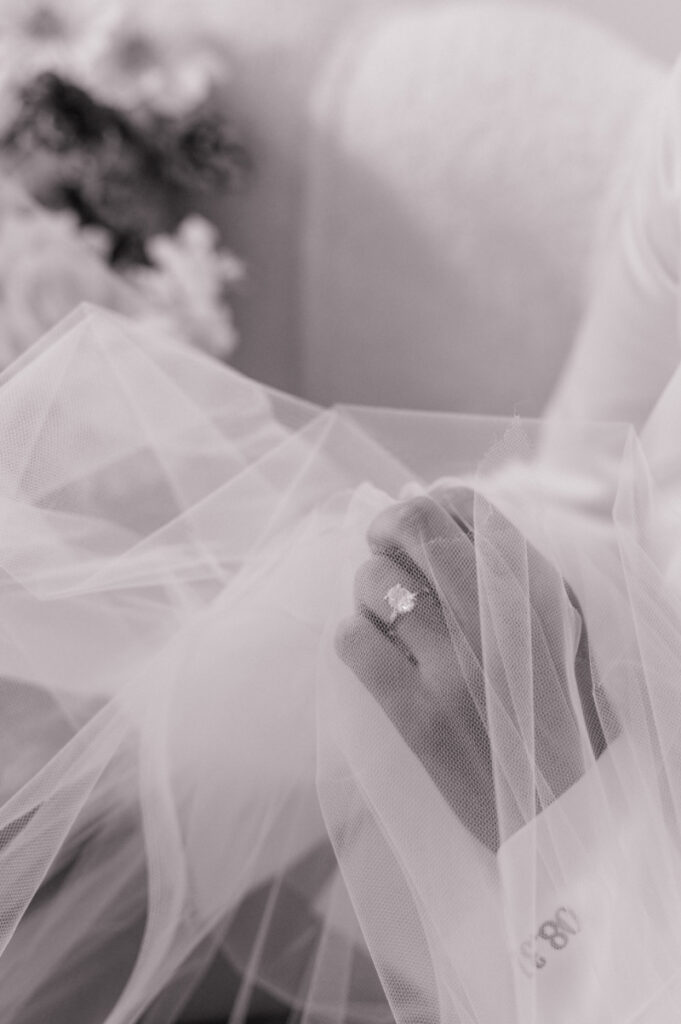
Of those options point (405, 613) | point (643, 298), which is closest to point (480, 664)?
point (405, 613)

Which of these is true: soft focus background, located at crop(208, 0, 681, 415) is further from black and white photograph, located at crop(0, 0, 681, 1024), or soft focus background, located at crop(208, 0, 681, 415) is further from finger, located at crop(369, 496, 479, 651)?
finger, located at crop(369, 496, 479, 651)

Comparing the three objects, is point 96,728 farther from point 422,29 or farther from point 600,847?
point 422,29

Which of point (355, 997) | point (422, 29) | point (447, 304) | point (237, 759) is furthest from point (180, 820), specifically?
point (422, 29)

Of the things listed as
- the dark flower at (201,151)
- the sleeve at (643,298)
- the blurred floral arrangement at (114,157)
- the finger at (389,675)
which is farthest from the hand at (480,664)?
the dark flower at (201,151)

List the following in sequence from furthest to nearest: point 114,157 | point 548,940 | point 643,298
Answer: point 114,157 < point 643,298 < point 548,940

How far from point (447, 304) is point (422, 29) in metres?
0.28

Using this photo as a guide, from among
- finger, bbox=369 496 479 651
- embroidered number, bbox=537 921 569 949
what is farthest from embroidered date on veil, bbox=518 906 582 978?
finger, bbox=369 496 479 651

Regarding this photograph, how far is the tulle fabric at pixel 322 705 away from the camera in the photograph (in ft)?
1.46

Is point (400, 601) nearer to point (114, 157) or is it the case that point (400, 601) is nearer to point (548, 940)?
point (548, 940)

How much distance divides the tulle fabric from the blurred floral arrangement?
410mm

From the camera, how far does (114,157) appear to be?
3.51 feet

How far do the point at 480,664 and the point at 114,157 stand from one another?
0.80 m

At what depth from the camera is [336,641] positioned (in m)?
0.48

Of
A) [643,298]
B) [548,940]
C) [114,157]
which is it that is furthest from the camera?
[114,157]
